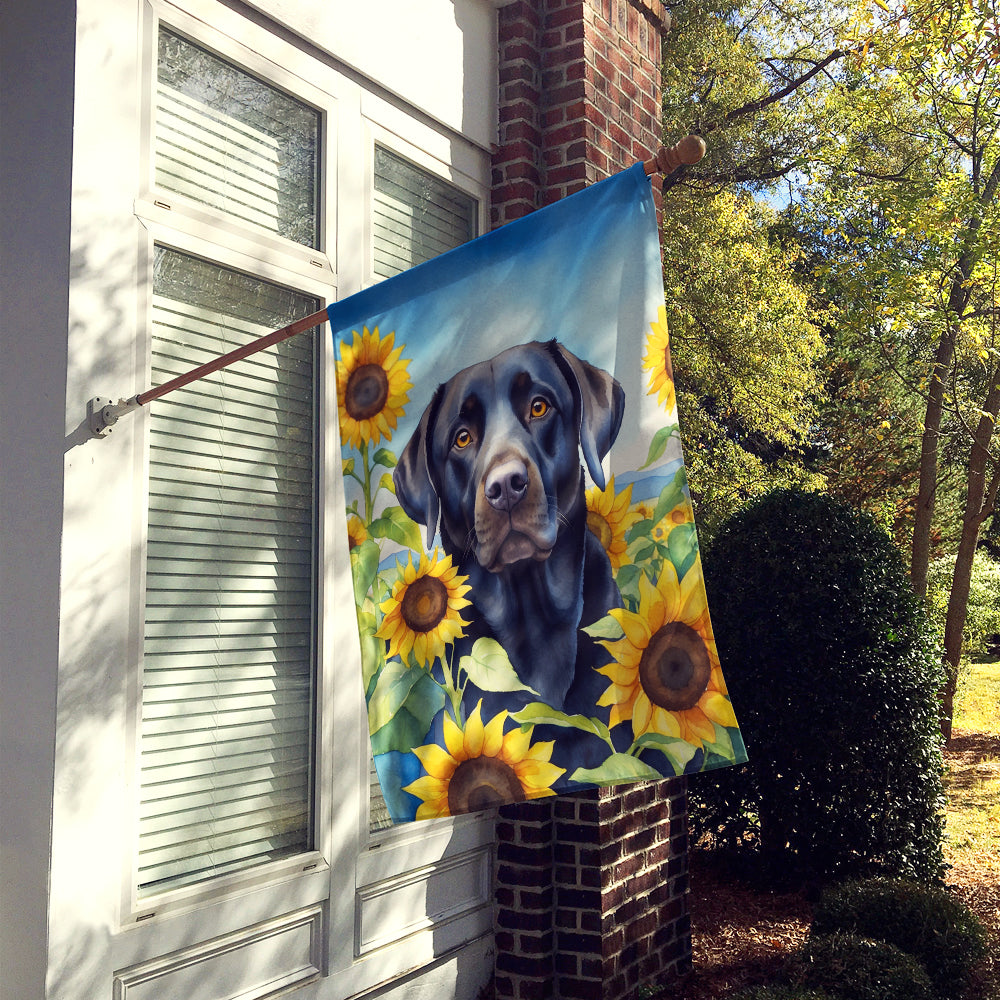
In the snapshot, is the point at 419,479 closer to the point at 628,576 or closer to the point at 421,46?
the point at 628,576

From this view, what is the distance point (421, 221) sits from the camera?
167 inches

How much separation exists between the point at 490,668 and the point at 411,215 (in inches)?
94.0

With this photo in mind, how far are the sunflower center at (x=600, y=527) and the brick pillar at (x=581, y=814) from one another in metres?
2.10

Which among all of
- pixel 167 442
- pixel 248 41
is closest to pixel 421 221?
pixel 248 41

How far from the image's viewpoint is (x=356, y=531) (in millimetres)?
2613

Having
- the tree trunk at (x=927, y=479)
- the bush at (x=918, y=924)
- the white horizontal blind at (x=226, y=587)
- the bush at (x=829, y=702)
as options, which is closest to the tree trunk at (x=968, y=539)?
the tree trunk at (x=927, y=479)

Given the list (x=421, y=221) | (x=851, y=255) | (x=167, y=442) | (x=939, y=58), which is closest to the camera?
(x=167, y=442)

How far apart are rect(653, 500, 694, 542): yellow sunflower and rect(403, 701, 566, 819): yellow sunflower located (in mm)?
567

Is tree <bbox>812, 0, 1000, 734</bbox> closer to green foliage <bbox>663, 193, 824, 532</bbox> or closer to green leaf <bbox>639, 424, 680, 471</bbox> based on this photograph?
green foliage <bbox>663, 193, 824, 532</bbox>

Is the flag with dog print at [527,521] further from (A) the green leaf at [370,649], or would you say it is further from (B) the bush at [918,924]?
(B) the bush at [918,924]

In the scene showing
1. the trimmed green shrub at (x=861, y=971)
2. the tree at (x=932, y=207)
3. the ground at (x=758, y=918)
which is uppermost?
the tree at (x=932, y=207)

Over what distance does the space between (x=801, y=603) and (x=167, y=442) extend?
3.98 meters

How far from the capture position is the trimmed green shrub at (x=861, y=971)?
12.8 ft

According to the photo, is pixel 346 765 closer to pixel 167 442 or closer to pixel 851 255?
pixel 167 442
